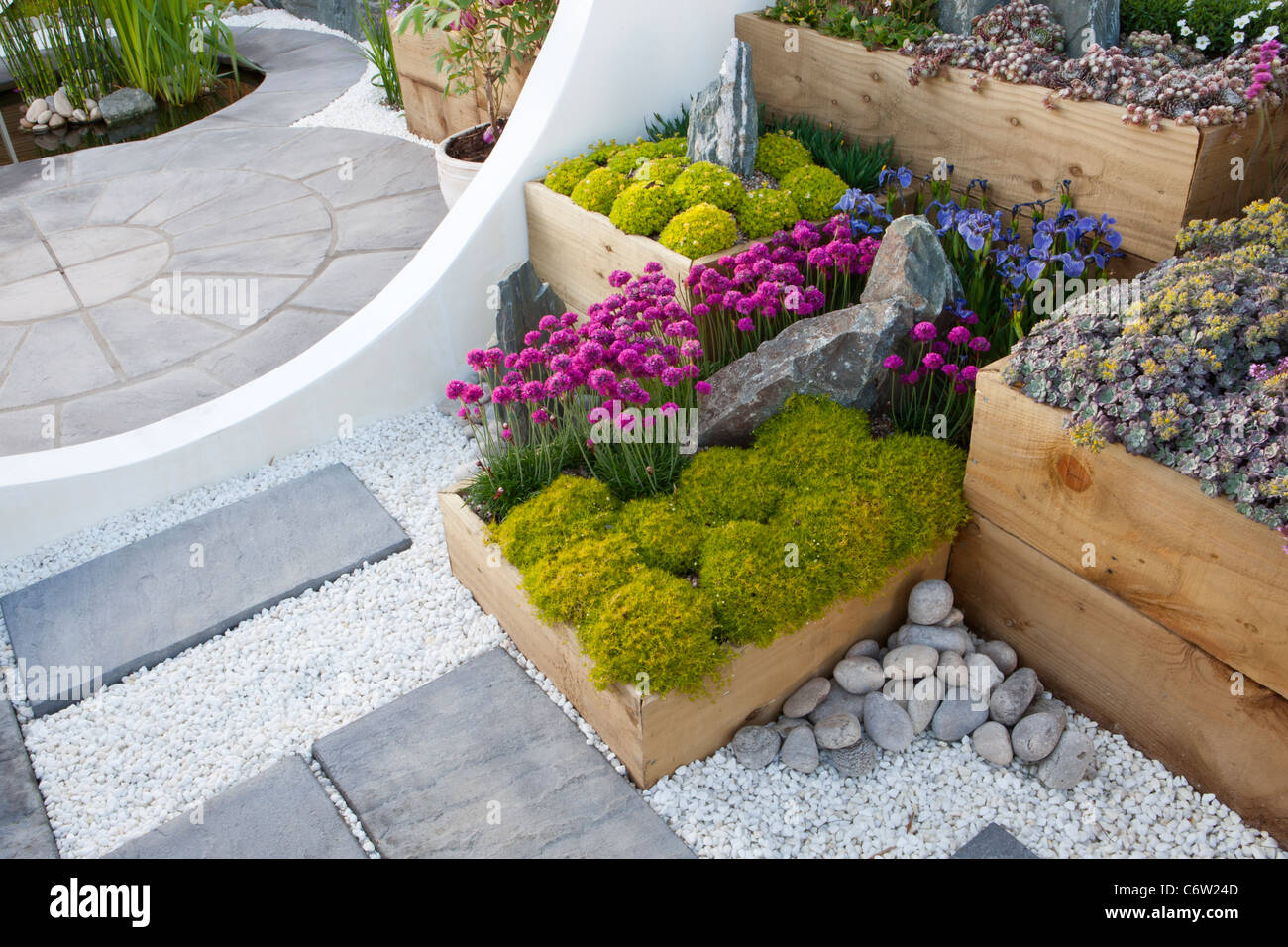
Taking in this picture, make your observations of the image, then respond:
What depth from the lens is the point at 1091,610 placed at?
2.43 metres

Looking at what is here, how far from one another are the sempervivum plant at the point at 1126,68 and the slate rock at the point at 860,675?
178 cm

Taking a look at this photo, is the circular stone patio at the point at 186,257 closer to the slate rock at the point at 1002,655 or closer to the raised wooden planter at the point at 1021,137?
the raised wooden planter at the point at 1021,137

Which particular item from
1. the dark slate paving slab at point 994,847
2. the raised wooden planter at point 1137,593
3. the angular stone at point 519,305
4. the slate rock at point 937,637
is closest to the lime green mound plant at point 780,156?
the angular stone at point 519,305

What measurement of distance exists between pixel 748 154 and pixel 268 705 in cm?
257

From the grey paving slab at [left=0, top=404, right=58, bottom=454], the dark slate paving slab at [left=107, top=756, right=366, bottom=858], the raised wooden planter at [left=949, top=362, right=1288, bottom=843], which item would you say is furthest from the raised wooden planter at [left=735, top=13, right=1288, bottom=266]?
the grey paving slab at [left=0, top=404, right=58, bottom=454]

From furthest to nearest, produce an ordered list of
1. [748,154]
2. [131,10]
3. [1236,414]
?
[131,10]
[748,154]
[1236,414]

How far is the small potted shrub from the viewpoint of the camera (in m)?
4.61

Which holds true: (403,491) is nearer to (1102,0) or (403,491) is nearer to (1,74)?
(1102,0)

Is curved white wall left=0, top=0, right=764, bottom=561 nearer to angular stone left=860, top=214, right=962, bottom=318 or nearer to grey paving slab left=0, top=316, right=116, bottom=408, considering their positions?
grey paving slab left=0, top=316, right=116, bottom=408

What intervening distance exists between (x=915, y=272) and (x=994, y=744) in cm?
129

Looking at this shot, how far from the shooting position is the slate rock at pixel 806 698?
2543 millimetres

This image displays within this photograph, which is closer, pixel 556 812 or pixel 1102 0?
pixel 556 812
